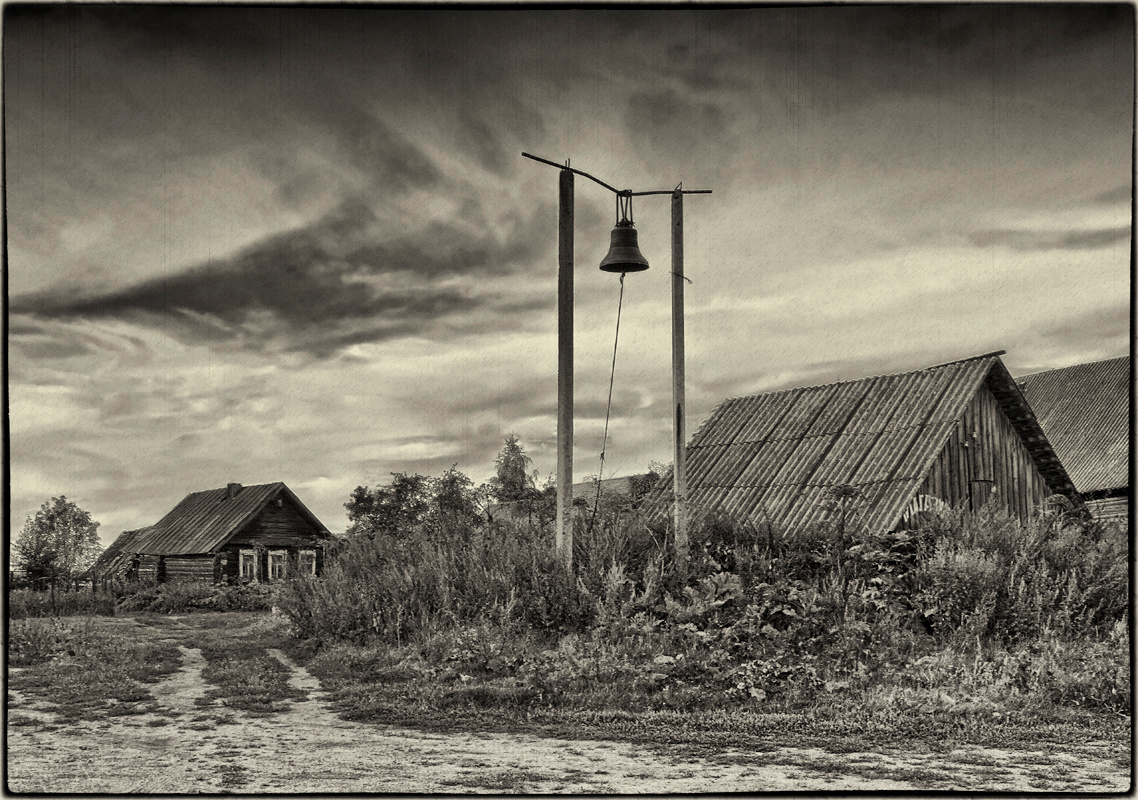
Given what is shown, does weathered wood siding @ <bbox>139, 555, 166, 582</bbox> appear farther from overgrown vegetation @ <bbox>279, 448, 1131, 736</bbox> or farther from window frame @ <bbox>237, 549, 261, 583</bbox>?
overgrown vegetation @ <bbox>279, 448, 1131, 736</bbox>

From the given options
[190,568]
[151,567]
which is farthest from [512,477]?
[151,567]

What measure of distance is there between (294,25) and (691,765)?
16.2 ft

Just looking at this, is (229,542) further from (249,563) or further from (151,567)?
(151,567)

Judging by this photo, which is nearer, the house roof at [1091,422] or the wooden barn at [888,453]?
the wooden barn at [888,453]

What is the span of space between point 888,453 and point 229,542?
19.6m

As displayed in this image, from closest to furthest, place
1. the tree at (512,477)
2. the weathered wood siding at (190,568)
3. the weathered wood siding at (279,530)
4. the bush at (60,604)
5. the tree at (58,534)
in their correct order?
the tree at (58,534), the bush at (60,604), the tree at (512,477), the weathered wood siding at (190,568), the weathered wood siding at (279,530)

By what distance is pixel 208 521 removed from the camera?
90.0 feet

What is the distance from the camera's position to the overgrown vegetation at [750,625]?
6.98 metres

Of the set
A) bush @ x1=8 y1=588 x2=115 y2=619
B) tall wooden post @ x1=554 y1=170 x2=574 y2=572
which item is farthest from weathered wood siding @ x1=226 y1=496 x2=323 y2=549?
tall wooden post @ x1=554 y1=170 x2=574 y2=572

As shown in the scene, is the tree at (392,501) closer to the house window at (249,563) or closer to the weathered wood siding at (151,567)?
the house window at (249,563)

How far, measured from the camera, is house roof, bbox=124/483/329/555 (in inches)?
1033

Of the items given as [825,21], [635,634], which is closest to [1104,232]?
[825,21]

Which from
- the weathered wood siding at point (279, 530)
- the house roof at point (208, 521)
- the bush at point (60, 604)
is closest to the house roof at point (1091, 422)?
the bush at point (60, 604)

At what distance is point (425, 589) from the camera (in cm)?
1030
